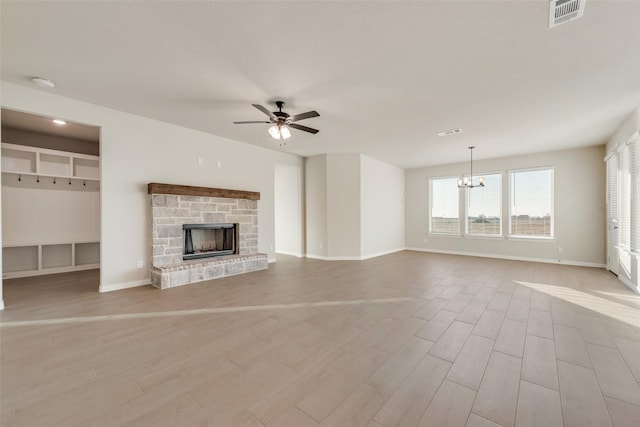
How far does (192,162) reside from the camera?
512 cm

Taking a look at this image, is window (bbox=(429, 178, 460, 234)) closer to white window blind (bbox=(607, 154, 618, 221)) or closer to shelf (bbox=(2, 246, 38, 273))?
white window blind (bbox=(607, 154, 618, 221))

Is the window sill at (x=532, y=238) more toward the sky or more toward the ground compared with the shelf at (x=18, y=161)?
more toward the ground

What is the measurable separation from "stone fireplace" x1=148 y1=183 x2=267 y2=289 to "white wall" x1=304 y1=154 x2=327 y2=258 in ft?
5.89

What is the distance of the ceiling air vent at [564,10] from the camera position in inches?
77.2

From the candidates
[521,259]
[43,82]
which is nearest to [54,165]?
[43,82]

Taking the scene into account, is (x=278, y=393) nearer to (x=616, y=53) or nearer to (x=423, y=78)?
(x=423, y=78)

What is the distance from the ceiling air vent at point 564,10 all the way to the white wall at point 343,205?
497 cm

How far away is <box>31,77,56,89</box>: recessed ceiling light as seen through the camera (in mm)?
3188

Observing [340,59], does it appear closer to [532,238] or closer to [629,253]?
[629,253]

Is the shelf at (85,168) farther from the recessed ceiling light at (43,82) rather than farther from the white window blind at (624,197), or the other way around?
the white window blind at (624,197)

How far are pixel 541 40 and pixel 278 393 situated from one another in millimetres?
3636

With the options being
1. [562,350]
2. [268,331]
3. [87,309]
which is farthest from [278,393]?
[87,309]

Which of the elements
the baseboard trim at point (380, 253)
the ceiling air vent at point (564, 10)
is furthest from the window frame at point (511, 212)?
the ceiling air vent at point (564, 10)

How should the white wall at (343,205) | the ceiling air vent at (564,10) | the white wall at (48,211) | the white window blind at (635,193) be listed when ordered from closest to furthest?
the ceiling air vent at (564,10) → the white window blind at (635,193) → the white wall at (48,211) → the white wall at (343,205)
